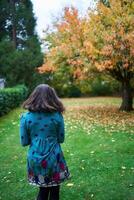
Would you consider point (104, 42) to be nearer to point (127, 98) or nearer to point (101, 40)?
point (101, 40)

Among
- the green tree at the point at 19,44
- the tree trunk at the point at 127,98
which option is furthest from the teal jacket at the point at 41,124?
the green tree at the point at 19,44

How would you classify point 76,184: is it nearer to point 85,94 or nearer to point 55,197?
point 55,197

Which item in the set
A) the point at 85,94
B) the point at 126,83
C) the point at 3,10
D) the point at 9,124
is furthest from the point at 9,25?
the point at 9,124

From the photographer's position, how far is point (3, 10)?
140ft

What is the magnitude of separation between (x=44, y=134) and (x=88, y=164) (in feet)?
13.6

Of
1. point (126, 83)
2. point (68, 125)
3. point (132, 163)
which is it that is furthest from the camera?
point (126, 83)

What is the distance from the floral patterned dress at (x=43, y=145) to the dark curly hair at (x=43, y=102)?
97 mm

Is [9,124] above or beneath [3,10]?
beneath

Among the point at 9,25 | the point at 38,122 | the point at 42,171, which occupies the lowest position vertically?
the point at 42,171

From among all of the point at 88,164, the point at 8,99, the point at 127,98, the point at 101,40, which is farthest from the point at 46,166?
the point at 8,99

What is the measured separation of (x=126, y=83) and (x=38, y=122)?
55.2 ft

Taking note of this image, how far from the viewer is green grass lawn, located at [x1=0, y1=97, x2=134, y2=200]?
6.95 metres

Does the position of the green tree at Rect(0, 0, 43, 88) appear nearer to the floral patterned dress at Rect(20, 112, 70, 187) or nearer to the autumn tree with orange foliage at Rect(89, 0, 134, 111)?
the autumn tree with orange foliage at Rect(89, 0, 134, 111)

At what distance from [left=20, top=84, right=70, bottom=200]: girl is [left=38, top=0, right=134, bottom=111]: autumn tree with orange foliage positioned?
45.0 feet
